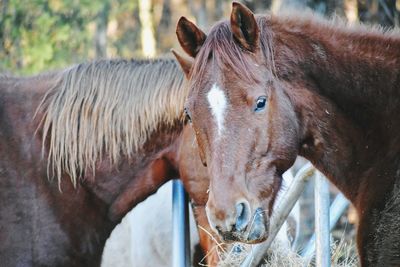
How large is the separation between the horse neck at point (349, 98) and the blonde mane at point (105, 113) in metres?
1.16

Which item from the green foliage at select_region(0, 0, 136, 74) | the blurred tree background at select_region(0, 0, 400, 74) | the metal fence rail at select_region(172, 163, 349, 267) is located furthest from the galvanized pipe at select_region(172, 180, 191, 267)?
the green foliage at select_region(0, 0, 136, 74)

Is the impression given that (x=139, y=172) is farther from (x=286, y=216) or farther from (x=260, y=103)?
→ (x=260, y=103)

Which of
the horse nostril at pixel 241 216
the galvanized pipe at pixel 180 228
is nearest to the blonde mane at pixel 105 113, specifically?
the galvanized pipe at pixel 180 228

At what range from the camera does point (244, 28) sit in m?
3.39

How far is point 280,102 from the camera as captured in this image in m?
3.34

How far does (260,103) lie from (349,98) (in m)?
0.43

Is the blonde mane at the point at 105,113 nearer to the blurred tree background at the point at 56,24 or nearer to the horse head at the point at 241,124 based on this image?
the horse head at the point at 241,124

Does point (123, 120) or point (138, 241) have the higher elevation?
point (123, 120)

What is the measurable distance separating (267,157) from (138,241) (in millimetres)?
2419

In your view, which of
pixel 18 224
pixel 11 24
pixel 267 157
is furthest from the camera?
pixel 11 24


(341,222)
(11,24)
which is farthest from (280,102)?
(341,222)

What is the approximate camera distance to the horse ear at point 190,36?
141 inches

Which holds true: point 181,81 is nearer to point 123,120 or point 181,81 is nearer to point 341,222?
point 123,120

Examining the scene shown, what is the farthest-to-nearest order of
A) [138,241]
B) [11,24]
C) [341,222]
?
[341,222] → [11,24] → [138,241]
